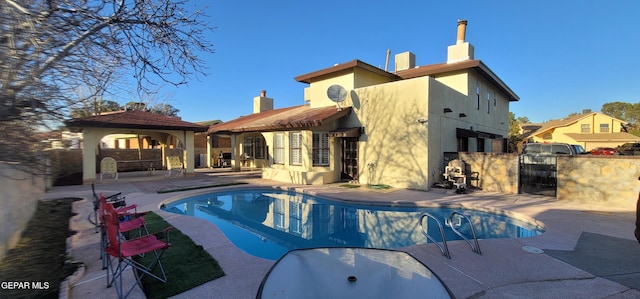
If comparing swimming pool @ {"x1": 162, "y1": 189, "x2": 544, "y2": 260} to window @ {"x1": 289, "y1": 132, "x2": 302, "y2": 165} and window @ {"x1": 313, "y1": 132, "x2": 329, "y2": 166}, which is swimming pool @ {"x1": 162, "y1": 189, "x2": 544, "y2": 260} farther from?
window @ {"x1": 289, "y1": 132, "x2": 302, "y2": 165}

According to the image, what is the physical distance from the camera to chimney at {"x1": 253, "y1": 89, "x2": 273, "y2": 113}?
25.3 meters

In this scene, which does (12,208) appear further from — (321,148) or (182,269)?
(321,148)

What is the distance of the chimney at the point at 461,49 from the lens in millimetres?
16406

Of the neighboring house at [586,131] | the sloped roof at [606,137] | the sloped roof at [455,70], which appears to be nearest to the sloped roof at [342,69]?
the sloped roof at [455,70]

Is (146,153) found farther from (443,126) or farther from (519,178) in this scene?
(519,178)

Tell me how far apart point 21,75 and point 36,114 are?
1.29 ft

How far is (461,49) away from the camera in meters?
16.5

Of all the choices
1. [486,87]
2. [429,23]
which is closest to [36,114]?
[429,23]

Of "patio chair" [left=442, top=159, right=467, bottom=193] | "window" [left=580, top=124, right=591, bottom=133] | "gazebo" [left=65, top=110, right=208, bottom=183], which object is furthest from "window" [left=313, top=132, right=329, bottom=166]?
"window" [left=580, top=124, right=591, bottom=133]

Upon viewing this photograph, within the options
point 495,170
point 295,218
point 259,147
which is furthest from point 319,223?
point 259,147

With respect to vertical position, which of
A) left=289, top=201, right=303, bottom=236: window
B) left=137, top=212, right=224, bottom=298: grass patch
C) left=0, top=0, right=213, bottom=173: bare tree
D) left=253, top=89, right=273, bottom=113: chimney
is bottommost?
left=289, top=201, right=303, bottom=236: window

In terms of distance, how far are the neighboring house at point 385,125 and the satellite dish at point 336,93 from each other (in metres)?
0.05

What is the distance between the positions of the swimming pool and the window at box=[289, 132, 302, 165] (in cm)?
375

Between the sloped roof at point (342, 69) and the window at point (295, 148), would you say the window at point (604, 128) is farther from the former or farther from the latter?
the window at point (295, 148)
